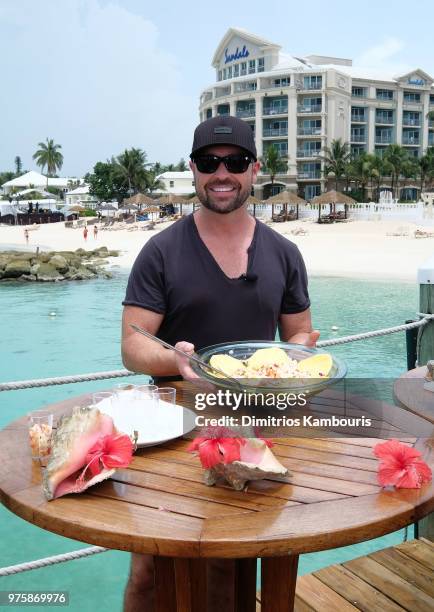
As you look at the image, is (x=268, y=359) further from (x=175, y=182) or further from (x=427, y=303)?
(x=175, y=182)

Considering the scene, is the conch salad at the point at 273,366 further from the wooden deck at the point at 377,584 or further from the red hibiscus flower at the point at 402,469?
the wooden deck at the point at 377,584

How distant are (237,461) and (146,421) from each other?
38cm

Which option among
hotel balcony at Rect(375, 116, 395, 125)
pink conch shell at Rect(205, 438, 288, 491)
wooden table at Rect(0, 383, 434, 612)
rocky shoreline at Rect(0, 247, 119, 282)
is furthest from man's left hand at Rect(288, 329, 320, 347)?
hotel balcony at Rect(375, 116, 395, 125)

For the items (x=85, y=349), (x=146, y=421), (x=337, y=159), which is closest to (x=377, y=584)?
(x=146, y=421)

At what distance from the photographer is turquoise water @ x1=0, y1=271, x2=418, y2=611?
5000mm

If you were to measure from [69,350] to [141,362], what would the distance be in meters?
11.6

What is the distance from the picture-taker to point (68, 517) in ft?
4.34

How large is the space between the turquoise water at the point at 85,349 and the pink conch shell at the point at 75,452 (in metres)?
1.05

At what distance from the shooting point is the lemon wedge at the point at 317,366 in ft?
6.22

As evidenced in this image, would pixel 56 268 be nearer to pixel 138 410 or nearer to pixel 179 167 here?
pixel 138 410

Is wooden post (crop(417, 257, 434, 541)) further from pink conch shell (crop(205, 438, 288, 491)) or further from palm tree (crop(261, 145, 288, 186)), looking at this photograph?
palm tree (crop(261, 145, 288, 186))

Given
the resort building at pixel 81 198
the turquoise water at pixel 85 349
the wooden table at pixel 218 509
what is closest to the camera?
the wooden table at pixel 218 509

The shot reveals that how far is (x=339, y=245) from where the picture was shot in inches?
1241

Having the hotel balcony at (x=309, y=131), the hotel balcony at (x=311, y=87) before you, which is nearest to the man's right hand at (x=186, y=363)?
the hotel balcony at (x=309, y=131)
